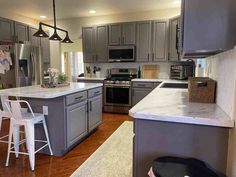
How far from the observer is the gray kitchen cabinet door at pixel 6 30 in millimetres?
4230

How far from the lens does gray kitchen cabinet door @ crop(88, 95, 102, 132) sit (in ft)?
10.7

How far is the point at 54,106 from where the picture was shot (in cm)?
248

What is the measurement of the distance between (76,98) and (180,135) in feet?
6.16

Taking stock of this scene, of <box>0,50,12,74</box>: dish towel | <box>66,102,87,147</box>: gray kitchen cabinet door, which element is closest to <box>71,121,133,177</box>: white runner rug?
<box>66,102,87,147</box>: gray kitchen cabinet door

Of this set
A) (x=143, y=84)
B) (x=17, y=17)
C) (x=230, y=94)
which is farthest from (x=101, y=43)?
(x=230, y=94)

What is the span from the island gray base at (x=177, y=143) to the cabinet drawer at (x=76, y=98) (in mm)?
1502

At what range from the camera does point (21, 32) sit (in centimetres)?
477

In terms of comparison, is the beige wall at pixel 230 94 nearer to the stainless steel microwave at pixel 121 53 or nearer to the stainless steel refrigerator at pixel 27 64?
the stainless steel microwave at pixel 121 53

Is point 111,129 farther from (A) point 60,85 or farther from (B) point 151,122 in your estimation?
(B) point 151,122

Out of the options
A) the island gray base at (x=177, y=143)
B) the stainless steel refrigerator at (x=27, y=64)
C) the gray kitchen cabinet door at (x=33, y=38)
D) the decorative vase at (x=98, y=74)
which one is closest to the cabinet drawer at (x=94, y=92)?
the decorative vase at (x=98, y=74)

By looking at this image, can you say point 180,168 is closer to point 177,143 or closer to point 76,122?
point 177,143

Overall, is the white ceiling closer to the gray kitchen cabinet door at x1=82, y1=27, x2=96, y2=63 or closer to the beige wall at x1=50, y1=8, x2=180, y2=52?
the beige wall at x1=50, y1=8, x2=180, y2=52

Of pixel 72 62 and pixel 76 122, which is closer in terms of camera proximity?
pixel 76 122

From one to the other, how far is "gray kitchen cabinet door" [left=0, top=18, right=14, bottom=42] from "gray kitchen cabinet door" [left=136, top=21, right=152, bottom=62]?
10.1 ft
